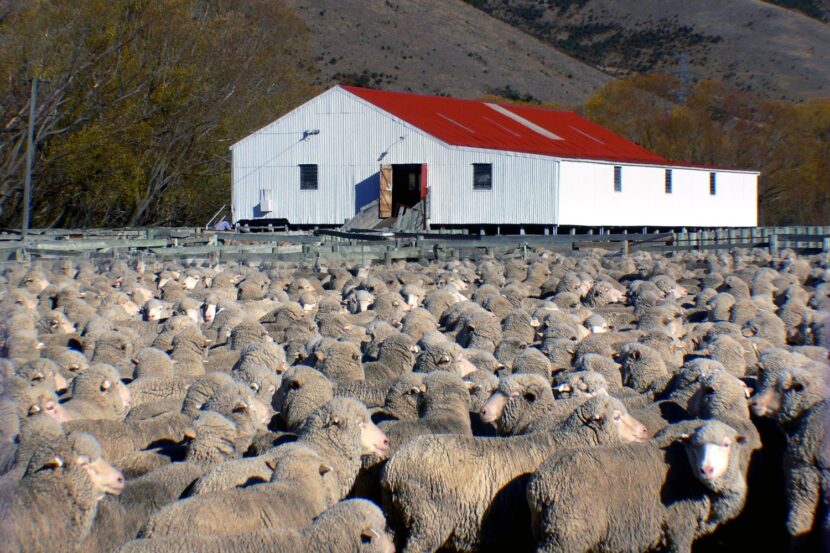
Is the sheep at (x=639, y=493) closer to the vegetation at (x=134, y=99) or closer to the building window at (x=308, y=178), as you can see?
the vegetation at (x=134, y=99)

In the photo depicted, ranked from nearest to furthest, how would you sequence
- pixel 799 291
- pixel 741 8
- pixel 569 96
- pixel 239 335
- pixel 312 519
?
pixel 312 519 < pixel 239 335 < pixel 799 291 < pixel 569 96 < pixel 741 8

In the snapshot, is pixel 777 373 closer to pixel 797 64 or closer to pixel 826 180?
pixel 826 180

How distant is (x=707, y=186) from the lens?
4581 cm

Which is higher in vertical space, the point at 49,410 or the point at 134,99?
the point at 134,99

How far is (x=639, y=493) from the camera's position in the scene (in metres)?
6.40

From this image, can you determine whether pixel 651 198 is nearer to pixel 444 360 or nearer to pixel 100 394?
pixel 444 360

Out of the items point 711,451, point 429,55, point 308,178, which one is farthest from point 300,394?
point 429,55

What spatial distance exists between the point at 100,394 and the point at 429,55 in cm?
12001

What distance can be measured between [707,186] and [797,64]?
9723 cm

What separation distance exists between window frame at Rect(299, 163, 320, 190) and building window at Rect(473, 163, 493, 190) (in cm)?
655

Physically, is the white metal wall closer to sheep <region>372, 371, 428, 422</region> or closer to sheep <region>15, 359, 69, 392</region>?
sheep <region>15, 359, 69, 392</region>

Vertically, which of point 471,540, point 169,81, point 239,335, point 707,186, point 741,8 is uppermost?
point 741,8

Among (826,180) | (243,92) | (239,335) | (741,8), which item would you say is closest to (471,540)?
(239,335)

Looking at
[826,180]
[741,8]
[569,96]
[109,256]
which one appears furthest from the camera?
[741,8]
